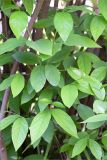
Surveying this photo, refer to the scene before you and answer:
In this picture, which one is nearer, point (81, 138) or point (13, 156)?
point (81, 138)

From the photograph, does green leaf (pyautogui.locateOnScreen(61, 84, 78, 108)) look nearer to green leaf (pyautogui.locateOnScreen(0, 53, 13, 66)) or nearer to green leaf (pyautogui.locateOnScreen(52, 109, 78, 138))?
green leaf (pyautogui.locateOnScreen(52, 109, 78, 138))

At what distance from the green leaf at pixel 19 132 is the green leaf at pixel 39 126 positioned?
46 mm

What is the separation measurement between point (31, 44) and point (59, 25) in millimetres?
77

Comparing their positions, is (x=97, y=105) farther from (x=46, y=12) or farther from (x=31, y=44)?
(x=46, y=12)

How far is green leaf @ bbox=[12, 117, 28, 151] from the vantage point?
771mm

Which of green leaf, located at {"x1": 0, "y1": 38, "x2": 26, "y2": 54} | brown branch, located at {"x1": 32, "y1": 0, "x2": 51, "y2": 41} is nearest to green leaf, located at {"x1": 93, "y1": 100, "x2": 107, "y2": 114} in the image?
green leaf, located at {"x1": 0, "y1": 38, "x2": 26, "y2": 54}

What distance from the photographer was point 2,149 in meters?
0.94

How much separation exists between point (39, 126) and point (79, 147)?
0.16 m

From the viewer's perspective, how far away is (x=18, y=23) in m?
0.71

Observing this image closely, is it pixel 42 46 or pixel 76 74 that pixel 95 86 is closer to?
pixel 76 74

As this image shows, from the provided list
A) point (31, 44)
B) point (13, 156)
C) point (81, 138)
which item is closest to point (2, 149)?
point (13, 156)

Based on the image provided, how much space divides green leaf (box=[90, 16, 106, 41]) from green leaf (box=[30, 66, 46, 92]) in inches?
6.3

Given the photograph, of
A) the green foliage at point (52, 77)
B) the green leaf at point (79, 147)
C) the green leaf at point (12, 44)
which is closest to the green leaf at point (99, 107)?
the green foliage at point (52, 77)

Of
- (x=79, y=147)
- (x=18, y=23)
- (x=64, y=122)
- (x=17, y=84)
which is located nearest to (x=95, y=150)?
(x=79, y=147)
